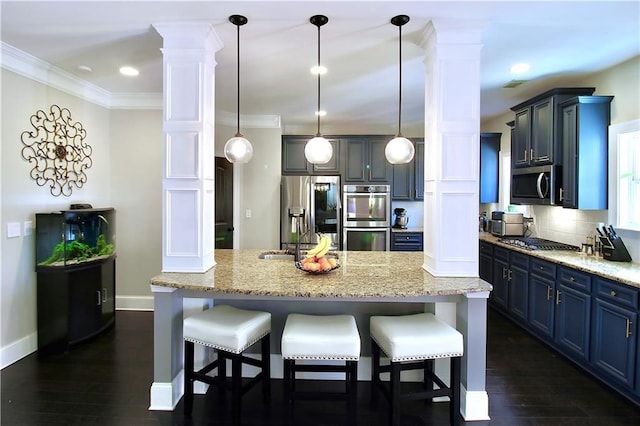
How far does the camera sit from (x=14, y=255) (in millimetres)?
3002

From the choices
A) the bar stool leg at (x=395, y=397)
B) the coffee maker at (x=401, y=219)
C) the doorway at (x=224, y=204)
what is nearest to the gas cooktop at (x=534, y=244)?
the coffee maker at (x=401, y=219)

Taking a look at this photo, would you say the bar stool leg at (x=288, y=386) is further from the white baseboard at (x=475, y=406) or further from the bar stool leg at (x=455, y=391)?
the white baseboard at (x=475, y=406)

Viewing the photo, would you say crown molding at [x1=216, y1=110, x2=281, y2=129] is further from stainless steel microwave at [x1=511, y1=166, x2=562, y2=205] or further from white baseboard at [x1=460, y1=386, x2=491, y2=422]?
white baseboard at [x1=460, y1=386, x2=491, y2=422]

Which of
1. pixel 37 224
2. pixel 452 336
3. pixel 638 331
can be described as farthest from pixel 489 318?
pixel 37 224

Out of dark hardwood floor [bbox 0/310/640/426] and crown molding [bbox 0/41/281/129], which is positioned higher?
crown molding [bbox 0/41/281/129]

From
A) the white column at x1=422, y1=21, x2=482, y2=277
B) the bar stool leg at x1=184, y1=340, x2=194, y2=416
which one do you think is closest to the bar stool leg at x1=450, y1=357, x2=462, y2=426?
the white column at x1=422, y1=21, x2=482, y2=277

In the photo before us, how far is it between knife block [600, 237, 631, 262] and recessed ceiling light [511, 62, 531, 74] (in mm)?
1652

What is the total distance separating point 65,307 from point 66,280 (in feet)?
0.80

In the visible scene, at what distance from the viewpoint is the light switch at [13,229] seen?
293 centimetres

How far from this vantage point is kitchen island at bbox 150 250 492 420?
6.82ft

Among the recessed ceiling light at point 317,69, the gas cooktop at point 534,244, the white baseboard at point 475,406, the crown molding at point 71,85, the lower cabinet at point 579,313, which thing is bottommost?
the white baseboard at point 475,406

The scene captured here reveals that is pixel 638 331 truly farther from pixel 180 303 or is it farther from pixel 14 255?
pixel 14 255

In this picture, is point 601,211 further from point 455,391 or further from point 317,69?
point 317,69

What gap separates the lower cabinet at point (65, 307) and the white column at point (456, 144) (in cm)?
313
